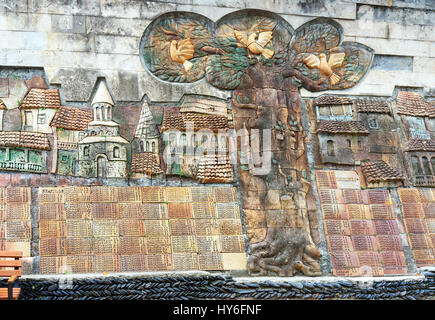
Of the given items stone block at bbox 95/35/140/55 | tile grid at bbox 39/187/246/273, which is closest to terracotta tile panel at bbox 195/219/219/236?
tile grid at bbox 39/187/246/273

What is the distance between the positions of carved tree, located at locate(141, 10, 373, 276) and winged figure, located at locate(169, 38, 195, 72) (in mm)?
16

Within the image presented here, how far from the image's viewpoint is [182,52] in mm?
11242

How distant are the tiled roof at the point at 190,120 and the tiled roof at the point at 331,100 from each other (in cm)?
166

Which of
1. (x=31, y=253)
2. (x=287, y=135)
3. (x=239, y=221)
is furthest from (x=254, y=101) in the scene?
→ (x=31, y=253)

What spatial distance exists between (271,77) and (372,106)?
1.83m

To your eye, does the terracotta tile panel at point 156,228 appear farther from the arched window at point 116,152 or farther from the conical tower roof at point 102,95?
the conical tower roof at point 102,95

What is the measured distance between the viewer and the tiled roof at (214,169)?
35.3 ft

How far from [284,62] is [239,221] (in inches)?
113

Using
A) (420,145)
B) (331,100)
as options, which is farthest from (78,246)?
(420,145)

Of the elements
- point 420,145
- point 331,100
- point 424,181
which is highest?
point 331,100

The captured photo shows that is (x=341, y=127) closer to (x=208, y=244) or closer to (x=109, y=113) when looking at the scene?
(x=208, y=244)

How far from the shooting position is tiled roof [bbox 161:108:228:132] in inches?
430

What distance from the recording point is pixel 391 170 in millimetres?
11461

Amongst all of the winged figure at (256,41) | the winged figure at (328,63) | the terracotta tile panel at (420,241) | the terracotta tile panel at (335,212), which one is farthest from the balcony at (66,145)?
the terracotta tile panel at (420,241)
